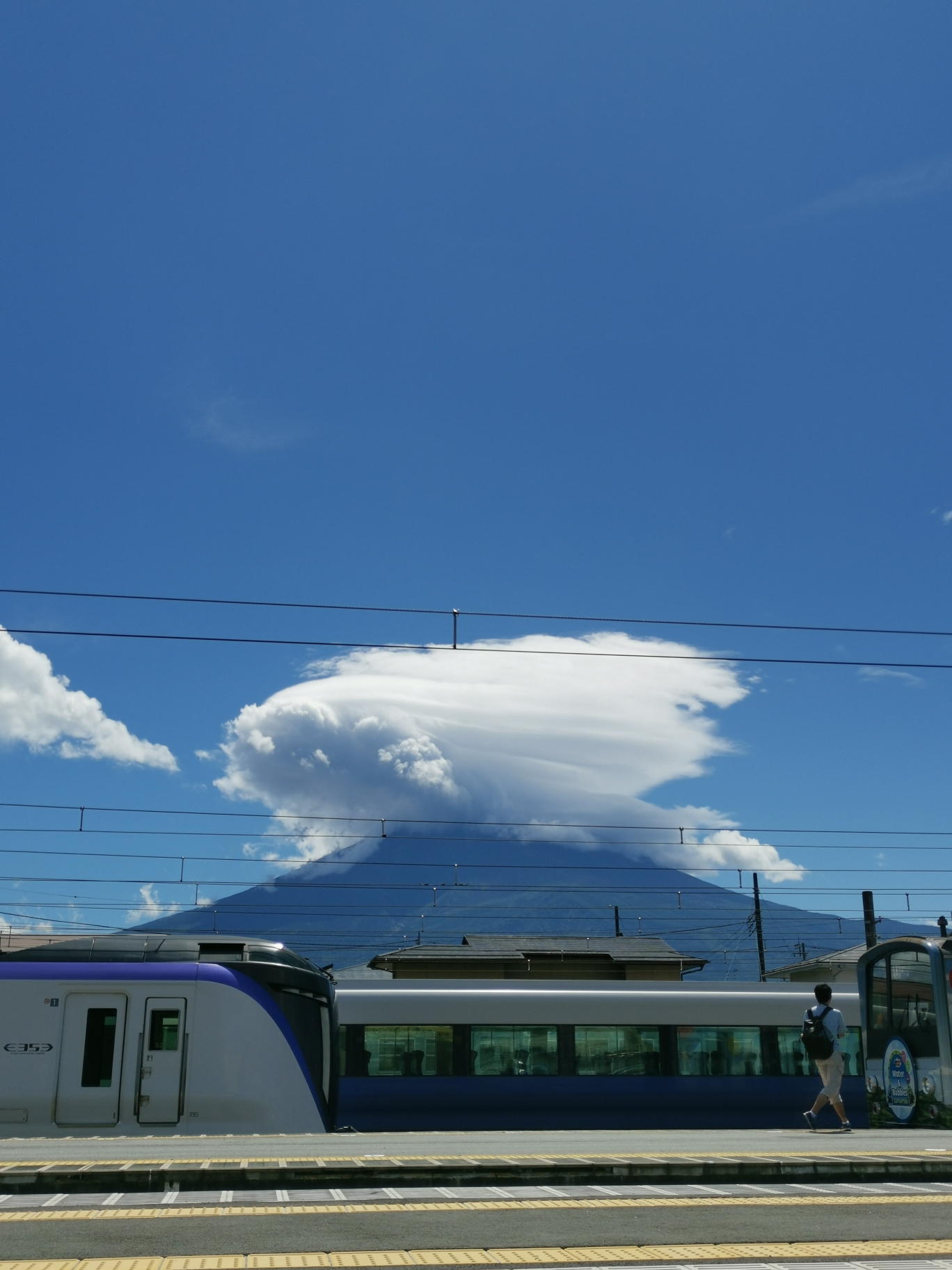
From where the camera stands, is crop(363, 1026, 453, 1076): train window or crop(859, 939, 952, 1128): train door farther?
crop(363, 1026, 453, 1076): train window

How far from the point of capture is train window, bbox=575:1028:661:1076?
1903cm

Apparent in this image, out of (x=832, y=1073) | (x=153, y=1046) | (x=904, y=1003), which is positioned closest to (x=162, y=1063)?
(x=153, y=1046)

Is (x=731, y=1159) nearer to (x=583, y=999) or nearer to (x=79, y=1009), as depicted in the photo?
→ (x=79, y=1009)

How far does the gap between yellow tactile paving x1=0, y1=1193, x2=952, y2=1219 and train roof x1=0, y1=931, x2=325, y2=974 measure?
8800 millimetres

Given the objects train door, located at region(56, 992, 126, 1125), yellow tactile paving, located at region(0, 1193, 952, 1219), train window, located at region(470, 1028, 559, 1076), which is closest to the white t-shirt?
yellow tactile paving, located at region(0, 1193, 952, 1219)

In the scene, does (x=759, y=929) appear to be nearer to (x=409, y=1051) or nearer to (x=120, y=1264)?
(x=409, y=1051)

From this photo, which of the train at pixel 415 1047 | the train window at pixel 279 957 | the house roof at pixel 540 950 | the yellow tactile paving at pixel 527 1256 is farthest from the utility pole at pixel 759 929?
the yellow tactile paving at pixel 527 1256

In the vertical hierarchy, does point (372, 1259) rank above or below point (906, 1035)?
below

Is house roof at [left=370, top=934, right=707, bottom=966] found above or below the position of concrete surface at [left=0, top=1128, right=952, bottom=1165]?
above

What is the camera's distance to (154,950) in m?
15.3

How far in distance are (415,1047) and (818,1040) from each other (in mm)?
8208

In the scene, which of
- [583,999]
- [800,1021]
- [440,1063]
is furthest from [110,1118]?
[800,1021]

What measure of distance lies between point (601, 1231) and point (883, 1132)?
7.99 meters

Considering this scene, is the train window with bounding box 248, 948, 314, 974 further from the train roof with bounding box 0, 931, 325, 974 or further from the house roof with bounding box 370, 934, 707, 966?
the house roof with bounding box 370, 934, 707, 966
